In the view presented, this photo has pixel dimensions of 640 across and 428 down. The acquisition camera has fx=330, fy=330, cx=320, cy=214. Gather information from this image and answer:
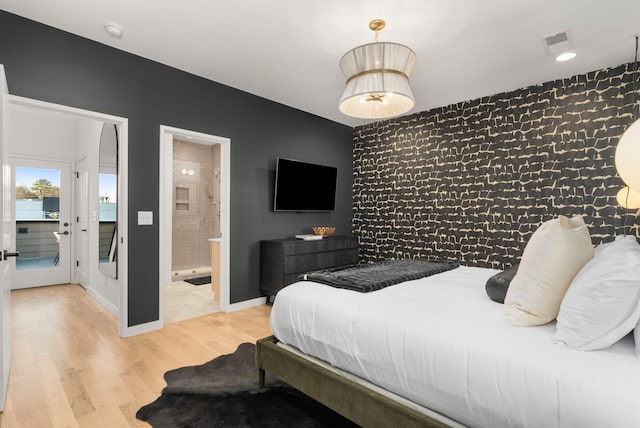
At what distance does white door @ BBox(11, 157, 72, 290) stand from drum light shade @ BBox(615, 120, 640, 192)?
22.6 feet

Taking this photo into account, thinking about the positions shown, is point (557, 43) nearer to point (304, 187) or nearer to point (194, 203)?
point (304, 187)

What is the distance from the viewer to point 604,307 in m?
1.20

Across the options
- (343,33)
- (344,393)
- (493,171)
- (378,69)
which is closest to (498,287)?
(344,393)

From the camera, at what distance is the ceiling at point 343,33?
248cm

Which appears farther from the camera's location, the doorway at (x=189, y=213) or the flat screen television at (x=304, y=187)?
the doorway at (x=189, y=213)

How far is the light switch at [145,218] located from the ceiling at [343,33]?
1570mm

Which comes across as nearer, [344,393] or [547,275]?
[547,275]

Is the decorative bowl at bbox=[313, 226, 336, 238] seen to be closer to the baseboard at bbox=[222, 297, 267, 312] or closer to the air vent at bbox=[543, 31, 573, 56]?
the baseboard at bbox=[222, 297, 267, 312]

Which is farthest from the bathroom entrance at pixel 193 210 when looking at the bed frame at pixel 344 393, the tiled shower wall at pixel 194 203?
the bed frame at pixel 344 393

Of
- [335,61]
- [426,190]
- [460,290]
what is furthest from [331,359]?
[426,190]

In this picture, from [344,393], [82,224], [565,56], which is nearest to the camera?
[344,393]

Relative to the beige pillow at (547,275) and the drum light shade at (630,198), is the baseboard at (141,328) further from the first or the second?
the drum light shade at (630,198)

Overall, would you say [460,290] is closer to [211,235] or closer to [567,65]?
[567,65]

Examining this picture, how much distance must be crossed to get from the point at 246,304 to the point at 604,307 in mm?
3661
